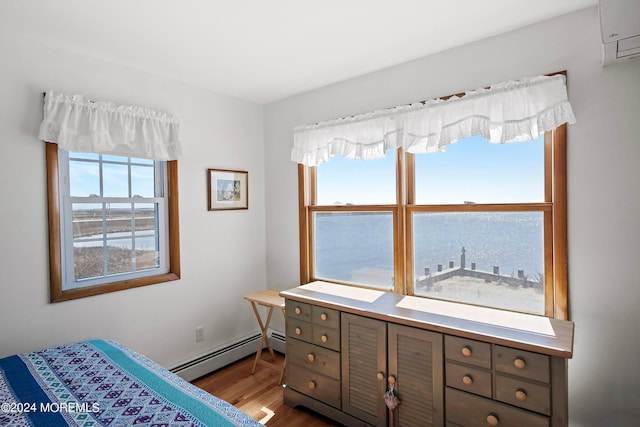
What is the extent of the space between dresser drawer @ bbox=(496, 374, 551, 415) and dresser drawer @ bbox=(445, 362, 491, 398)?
0.05m

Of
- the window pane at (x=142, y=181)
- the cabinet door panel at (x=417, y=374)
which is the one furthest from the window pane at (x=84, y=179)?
the cabinet door panel at (x=417, y=374)

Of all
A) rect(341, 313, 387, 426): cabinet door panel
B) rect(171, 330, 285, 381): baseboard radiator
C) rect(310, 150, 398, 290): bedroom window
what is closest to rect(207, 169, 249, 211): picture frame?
rect(310, 150, 398, 290): bedroom window

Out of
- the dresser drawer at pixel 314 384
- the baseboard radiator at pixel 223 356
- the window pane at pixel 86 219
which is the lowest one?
the baseboard radiator at pixel 223 356

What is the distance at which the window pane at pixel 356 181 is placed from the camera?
2.77 m

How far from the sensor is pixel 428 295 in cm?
253

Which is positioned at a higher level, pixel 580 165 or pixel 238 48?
pixel 238 48

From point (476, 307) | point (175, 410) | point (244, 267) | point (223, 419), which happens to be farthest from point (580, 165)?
point (244, 267)

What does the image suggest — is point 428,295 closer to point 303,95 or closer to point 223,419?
point 223,419

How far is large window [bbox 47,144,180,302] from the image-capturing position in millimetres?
2283

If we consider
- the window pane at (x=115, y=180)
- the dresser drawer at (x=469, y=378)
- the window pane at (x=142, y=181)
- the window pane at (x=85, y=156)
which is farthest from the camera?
the window pane at (x=142, y=181)

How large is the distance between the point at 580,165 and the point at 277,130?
254 cm

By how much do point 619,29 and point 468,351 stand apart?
5.50 feet

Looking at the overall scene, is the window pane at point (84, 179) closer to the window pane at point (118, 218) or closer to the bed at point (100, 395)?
the window pane at point (118, 218)

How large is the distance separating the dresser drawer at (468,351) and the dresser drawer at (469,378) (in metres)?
0.03
